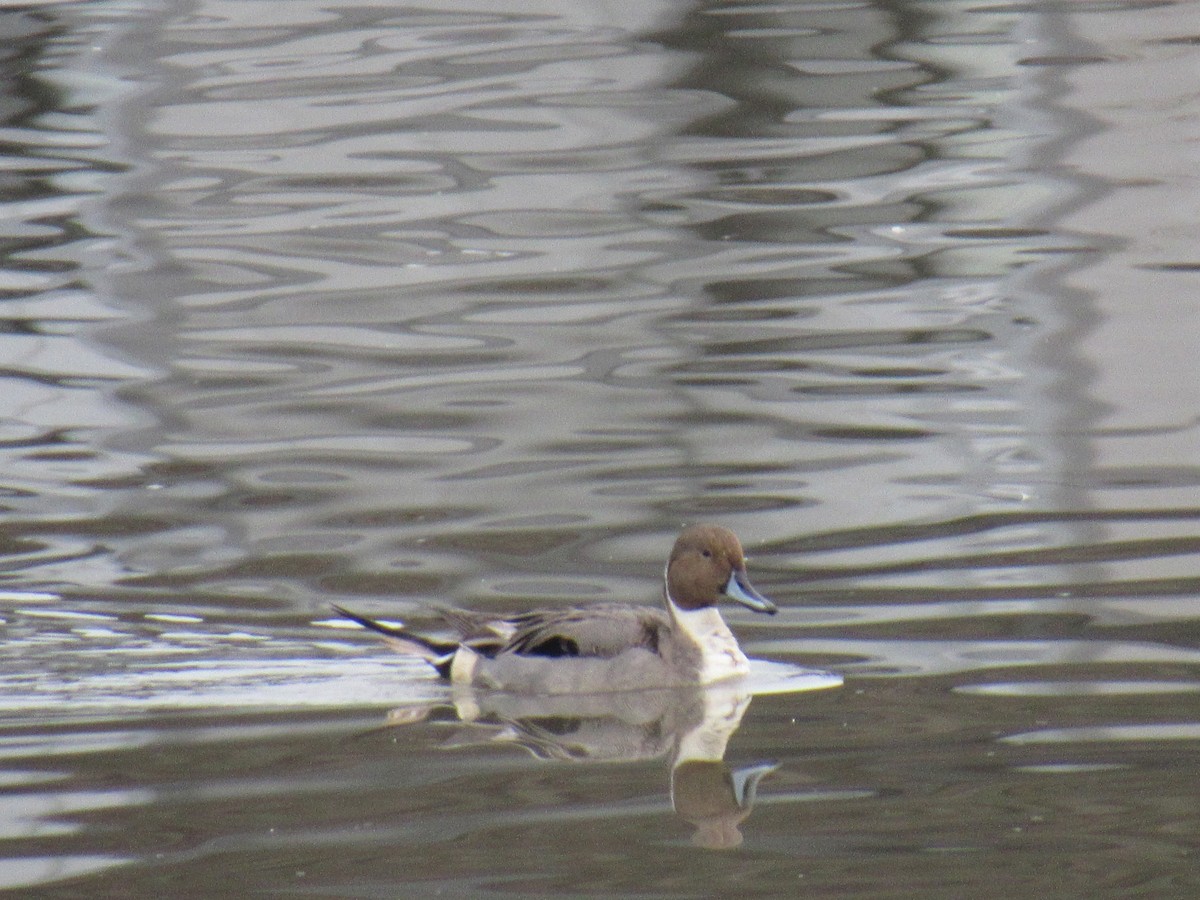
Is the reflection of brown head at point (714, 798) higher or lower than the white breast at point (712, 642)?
higher

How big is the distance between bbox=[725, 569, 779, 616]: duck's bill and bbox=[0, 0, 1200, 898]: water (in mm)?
148

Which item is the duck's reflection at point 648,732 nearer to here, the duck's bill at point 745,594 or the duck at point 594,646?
the duck at point 594,646

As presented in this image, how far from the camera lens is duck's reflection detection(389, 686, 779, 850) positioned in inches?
215

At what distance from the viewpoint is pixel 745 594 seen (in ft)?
23.4

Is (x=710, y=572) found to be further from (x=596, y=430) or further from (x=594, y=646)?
(x=596, y=430)

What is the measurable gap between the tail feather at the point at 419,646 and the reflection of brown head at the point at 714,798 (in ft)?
4.30

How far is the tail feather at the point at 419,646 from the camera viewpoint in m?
7.04

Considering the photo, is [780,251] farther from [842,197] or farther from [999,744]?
[999,744]

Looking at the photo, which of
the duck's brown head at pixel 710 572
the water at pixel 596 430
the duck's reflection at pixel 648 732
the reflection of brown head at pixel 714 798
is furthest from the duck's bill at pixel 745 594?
the reflection of brown head at pixel 714 798

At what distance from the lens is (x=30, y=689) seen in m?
6.78

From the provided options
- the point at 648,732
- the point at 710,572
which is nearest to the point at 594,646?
the point at 710,572

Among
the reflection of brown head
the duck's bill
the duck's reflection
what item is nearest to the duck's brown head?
the duck's bill

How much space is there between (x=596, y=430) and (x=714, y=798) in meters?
4.76

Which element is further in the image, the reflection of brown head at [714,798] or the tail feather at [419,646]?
the tail feather at [419,646]
